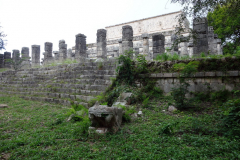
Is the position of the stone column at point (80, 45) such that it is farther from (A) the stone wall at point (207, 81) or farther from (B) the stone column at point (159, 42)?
(A) the stone wall at point (207, 81)

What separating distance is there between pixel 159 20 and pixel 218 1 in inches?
795

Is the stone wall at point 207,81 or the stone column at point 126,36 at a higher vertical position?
the stone column at point 126,36

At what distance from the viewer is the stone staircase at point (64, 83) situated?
25.9 feet

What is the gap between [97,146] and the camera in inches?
137

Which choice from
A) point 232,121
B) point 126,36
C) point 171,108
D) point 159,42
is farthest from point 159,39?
point 232,121

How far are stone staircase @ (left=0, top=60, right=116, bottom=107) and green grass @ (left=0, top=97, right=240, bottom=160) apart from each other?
2.74 m

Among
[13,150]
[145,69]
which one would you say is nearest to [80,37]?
[145,69]

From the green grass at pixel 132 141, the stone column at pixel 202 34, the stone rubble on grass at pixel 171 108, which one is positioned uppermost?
the stone column at pixel 202 34

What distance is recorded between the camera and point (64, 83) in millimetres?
9391

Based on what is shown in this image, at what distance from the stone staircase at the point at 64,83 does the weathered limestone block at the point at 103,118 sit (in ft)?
9.36

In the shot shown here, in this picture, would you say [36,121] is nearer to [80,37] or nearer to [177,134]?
[177,134]

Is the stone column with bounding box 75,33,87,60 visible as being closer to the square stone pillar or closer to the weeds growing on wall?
the square stone pillar

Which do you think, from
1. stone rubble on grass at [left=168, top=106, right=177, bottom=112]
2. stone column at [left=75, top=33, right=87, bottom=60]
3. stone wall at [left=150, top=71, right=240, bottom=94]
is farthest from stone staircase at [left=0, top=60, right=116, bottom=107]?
stone rubble on grass at [left=168, top=106, right=177, bottom=112]

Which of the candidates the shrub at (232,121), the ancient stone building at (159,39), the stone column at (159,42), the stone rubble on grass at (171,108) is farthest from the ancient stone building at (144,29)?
the shrub at (232,121)
